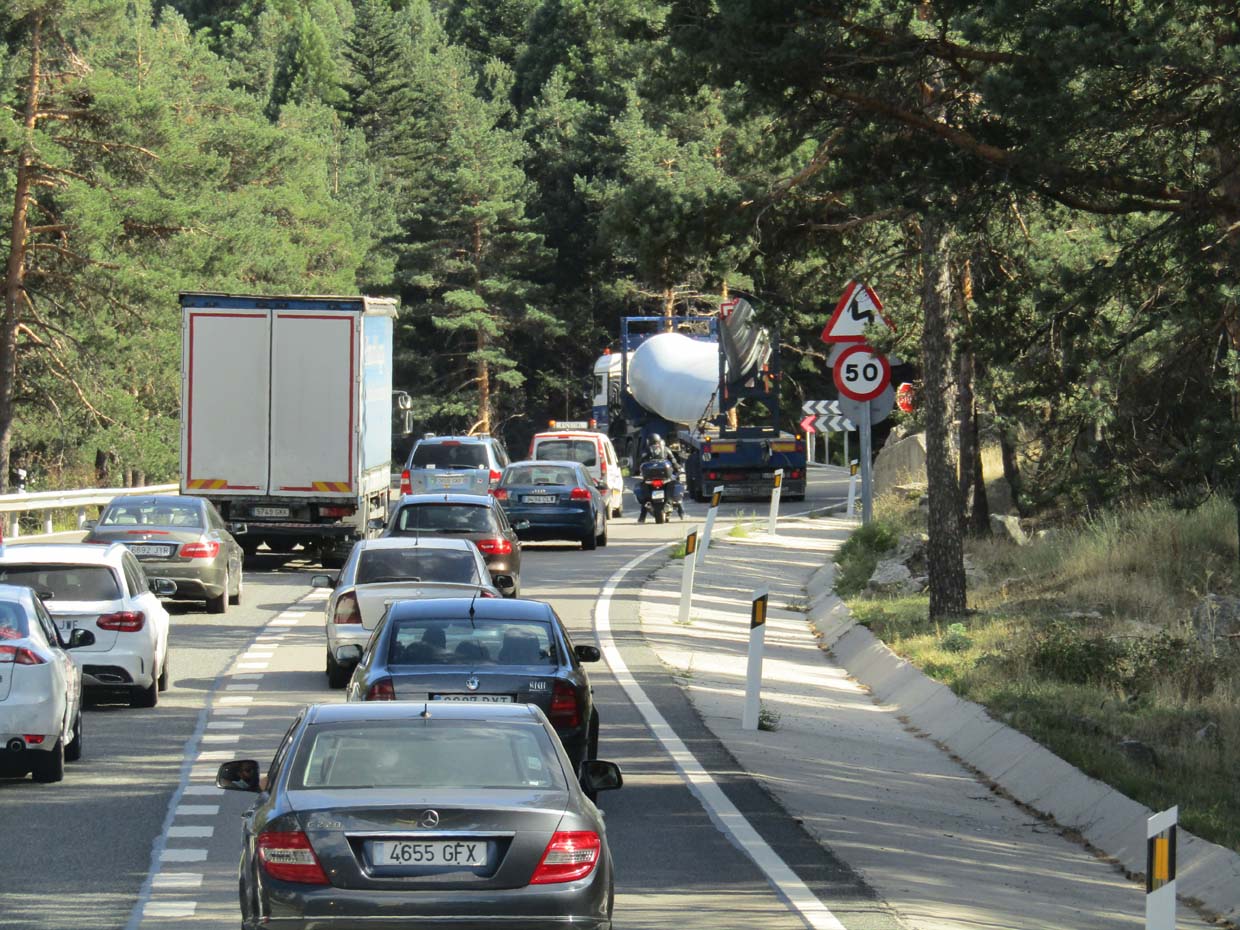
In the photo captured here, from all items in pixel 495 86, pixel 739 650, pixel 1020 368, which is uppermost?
pixel 495 86

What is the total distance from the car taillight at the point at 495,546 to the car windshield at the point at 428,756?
54.2 feet

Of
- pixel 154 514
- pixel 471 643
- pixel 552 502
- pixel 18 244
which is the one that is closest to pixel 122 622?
pixel 471 643

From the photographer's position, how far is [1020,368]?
53.2 ft

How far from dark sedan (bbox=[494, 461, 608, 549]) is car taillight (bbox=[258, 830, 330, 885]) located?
26230 millimetres

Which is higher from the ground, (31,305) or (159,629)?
(31,305)

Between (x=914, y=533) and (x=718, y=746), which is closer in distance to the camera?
(x=718, y=746)

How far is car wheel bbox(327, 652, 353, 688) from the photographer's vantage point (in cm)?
1727

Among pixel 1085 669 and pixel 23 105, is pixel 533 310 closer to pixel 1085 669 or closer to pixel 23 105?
pixel 23 105

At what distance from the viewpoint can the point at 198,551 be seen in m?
23.3

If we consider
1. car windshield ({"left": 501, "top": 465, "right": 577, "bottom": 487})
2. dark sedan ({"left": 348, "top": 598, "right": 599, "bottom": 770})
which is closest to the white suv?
dark sedan ({"left": 348, "top": 598, "right": 599, "bottom": 770})

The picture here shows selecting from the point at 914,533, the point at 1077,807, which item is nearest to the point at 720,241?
the point at 1077,807

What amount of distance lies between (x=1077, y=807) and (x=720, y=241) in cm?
838

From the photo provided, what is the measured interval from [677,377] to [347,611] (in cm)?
3726

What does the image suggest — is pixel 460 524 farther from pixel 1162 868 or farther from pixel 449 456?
pixel 1162 868
